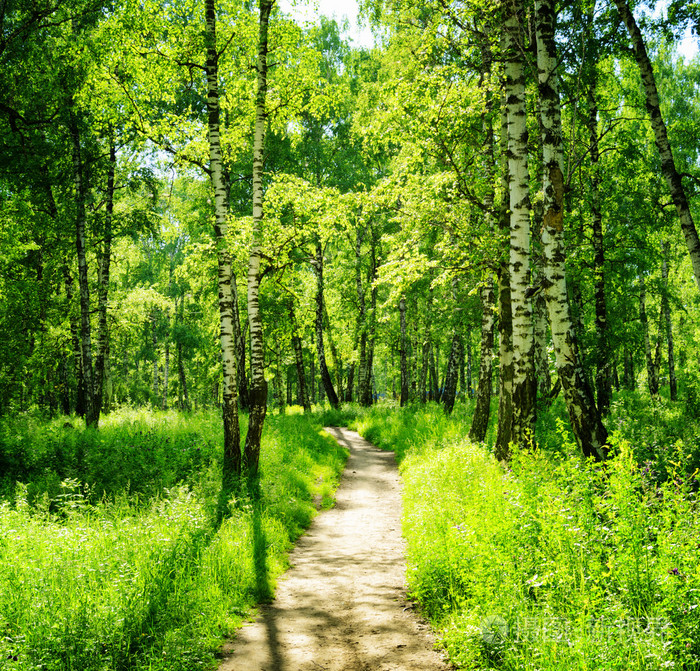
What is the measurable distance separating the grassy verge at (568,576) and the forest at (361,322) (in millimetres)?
30

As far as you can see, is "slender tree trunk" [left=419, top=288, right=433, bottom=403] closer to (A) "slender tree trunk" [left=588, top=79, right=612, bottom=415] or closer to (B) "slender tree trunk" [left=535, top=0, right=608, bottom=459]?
(A) "slender tree trunk" [left=588, top=79, right=612, bottom=415]

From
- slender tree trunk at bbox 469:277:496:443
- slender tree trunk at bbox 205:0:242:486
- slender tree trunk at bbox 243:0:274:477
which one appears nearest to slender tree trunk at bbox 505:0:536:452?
slender tree trunk at bbox 469:277:496:443

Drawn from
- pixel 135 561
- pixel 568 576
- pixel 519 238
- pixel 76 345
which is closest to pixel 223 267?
pixel 519 238

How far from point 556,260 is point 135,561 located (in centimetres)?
707

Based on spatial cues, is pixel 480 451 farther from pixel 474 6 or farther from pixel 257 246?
pixel 474 6

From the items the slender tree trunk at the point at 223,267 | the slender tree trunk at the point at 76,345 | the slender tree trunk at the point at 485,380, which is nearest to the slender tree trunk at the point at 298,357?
the slender tree trunk at the point at 76,345

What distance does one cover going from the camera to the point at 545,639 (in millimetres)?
3346

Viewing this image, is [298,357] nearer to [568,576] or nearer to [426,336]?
[426,336]

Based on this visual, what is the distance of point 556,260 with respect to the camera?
7.81m

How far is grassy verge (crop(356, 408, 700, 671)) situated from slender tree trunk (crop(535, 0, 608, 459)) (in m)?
1.58

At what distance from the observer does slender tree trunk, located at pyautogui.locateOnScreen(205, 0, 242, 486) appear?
9.91 meters

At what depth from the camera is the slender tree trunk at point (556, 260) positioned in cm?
754

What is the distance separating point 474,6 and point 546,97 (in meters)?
2.98

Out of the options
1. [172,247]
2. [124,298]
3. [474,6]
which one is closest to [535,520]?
[474,6]
